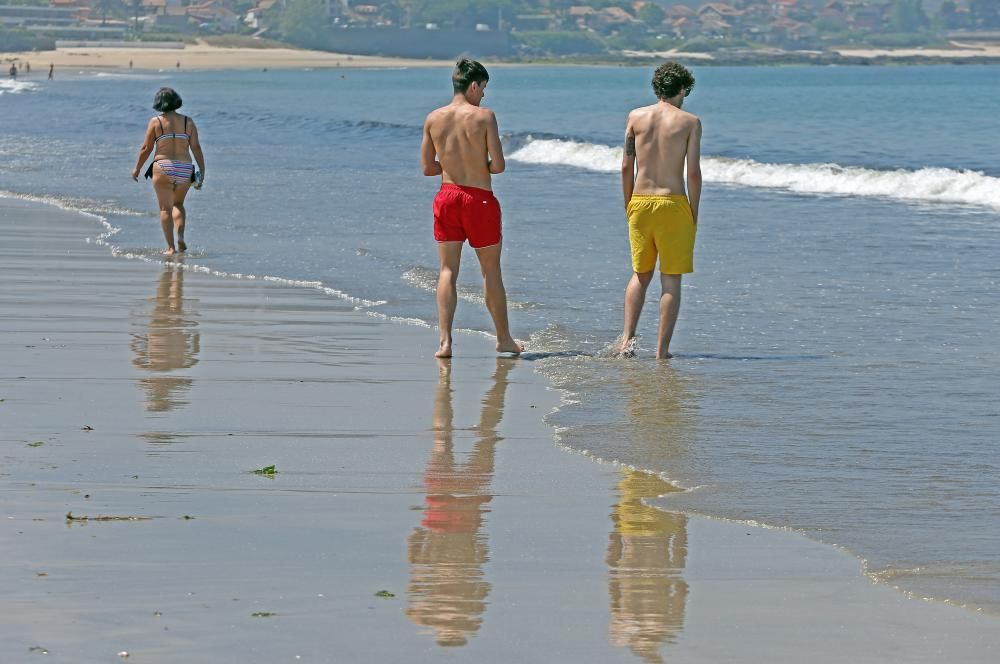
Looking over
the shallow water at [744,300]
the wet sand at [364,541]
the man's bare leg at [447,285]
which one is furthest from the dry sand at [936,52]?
the wet sand at [364,541]

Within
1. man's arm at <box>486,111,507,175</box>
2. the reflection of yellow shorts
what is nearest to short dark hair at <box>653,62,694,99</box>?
the reflection of yellow shorts

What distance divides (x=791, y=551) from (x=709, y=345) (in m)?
4.20

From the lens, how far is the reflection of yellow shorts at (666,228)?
328 inches

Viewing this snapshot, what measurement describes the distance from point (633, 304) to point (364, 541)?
399cm

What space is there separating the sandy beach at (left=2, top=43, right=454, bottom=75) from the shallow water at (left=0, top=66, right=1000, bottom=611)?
89538 mm

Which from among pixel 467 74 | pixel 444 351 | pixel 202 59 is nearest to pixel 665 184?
pixel 467 74

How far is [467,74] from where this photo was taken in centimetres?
816

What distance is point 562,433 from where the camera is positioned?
6406 mm

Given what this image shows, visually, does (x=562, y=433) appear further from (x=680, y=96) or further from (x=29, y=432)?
(x=680, y=96)

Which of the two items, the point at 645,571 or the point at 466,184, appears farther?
the point at 466,184

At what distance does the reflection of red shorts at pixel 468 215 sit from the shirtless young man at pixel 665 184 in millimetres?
696

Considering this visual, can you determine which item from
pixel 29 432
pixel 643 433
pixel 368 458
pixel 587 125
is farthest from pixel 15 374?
pixel 587 125

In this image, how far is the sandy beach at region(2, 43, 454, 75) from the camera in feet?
427

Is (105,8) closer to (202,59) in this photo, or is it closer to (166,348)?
(202,59)
